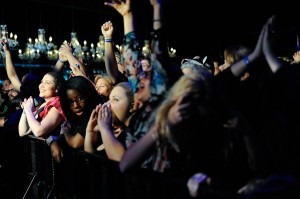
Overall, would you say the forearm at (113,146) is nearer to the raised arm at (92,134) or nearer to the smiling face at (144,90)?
the smiling face at (144,90)

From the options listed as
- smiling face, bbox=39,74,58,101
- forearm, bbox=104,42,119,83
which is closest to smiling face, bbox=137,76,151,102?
forearm, bbox=104,42,119,83

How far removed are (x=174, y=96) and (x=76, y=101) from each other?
6.34ft

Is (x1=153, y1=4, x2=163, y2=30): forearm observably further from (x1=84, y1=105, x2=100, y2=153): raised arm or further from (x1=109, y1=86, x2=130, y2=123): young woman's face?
(x1=84, y1=105, x2=100, y2=153): raised arm

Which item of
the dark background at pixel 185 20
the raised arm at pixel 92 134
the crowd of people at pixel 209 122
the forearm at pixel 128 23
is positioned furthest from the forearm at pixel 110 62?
the dark background at pixel 185 20

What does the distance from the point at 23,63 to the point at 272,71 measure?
19.0 m

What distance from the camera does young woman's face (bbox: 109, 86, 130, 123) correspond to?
309 cm

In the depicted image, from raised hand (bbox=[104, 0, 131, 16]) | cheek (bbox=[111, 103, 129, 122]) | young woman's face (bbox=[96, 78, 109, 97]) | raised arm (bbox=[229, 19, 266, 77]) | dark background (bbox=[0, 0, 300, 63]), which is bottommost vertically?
cheek (bbox=[111, 103, 129, 122])

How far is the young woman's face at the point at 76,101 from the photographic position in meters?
3.91

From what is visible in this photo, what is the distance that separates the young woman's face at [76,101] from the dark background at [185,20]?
12285 mm

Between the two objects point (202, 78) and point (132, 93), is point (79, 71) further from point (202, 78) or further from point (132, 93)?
point (202, 78)

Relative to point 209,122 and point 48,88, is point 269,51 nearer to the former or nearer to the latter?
point 209,122

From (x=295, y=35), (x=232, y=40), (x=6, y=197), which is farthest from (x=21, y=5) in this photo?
(x=6, y=197)

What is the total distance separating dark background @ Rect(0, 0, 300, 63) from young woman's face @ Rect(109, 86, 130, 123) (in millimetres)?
13051

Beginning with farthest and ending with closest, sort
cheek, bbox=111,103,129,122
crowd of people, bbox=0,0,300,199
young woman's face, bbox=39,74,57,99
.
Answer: young woman's face, bbox=39,74,57,99 → cheek, bbox=111,103,129,122 → crowd of people, bbox=0,0,300,199
